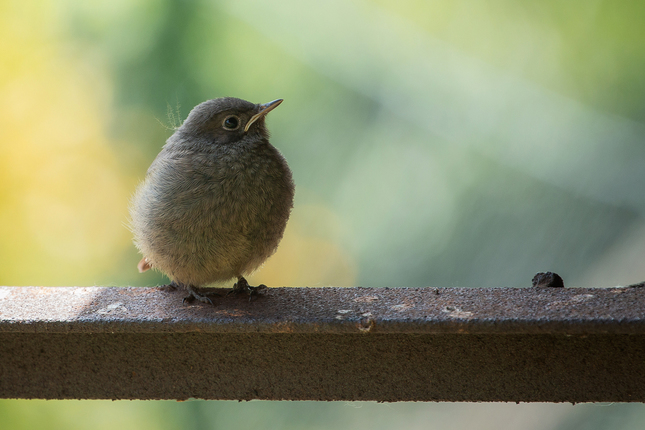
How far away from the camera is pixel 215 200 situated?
5.76ft

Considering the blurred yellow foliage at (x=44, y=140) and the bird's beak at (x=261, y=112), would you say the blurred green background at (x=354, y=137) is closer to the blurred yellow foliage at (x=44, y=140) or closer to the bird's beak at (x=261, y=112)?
the blurred yellow foliage at (x=44, y=140)

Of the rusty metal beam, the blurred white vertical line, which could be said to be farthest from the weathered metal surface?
the blurred white vertical line

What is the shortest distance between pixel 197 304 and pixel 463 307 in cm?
78

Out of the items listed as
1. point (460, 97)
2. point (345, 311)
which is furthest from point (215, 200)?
point (460, 97)

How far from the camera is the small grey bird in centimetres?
177

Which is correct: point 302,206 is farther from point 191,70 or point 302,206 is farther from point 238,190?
point 238,190

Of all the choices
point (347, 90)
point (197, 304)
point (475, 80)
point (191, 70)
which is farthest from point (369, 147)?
point (197, 304)

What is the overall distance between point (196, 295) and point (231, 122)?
585mm

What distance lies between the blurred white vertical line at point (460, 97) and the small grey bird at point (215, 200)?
1.37m

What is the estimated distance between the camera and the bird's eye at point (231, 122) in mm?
1935

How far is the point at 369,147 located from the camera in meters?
3.16

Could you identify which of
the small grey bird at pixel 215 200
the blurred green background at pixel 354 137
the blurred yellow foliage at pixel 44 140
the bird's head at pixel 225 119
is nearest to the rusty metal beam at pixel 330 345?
the small grey bird at pixel 215 200

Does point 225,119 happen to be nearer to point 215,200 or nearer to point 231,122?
point 231,122

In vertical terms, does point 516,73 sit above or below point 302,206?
above
